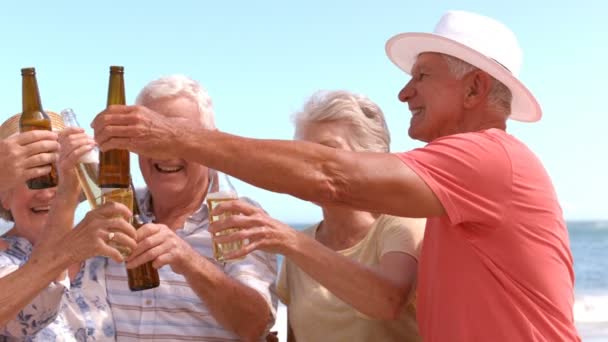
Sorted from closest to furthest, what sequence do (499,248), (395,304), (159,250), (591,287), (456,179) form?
(456,179)
(499,248)
(159,250)
(395,304)
(591,287)

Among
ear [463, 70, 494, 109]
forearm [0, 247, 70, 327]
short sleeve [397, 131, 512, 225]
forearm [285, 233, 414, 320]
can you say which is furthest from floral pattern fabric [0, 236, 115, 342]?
ear [463, 70, 494, 109]

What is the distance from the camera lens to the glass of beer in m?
3.25

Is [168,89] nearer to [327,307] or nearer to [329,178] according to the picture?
[327,307]

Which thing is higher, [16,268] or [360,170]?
[360,170]

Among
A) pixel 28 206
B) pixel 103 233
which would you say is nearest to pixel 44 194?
pixel 28 206

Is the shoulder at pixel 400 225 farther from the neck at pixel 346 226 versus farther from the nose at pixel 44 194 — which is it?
the nose at pixel 44 194

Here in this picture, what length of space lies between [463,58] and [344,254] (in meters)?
1.07

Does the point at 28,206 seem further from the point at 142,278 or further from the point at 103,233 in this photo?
the point at 103,233

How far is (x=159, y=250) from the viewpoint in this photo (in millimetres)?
3201

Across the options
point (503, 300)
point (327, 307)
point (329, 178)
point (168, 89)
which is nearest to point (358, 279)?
point (327, 307)

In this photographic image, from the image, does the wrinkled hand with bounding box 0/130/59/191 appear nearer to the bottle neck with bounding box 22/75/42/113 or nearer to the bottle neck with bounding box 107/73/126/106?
the bottle neck with bounding box 107/73/126/106

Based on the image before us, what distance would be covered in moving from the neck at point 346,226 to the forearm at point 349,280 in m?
0.48

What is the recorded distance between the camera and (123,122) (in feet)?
8.39

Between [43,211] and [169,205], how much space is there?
571 mm
